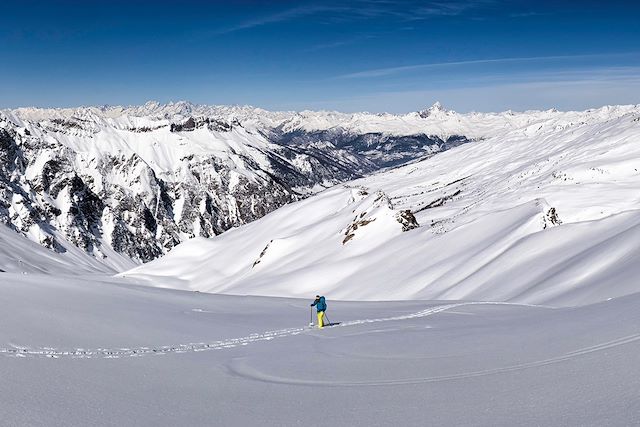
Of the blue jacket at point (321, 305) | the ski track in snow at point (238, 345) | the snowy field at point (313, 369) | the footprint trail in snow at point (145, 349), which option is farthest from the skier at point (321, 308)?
the ski track in snow at point (238, 345)

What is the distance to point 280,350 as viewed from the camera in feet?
43.1

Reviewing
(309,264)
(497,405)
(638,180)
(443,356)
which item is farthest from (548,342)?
(638,180)

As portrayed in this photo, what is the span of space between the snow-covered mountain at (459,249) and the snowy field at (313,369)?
905cm

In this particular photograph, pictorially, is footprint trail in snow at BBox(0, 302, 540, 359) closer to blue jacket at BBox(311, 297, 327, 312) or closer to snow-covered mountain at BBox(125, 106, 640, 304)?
blue jacket at BBox(311, 297, 327, 312)

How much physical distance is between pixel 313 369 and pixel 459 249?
27.4m

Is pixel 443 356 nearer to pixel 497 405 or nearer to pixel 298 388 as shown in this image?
pixel 298 388

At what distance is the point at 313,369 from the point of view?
10.4 meters

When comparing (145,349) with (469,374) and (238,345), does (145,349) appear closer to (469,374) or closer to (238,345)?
(238,345)

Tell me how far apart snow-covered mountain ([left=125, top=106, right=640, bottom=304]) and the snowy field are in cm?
905

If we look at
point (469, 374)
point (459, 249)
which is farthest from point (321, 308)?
point (459, 249)

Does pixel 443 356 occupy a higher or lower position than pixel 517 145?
lower

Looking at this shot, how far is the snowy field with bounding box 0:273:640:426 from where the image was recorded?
21.4 ft

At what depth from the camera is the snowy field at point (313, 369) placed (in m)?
6.52

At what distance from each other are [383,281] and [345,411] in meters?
29.1
